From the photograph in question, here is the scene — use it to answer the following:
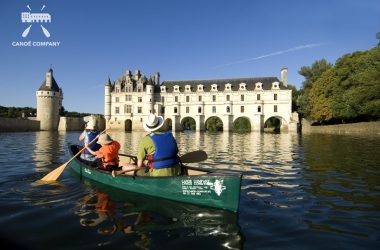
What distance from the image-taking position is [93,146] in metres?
11.0

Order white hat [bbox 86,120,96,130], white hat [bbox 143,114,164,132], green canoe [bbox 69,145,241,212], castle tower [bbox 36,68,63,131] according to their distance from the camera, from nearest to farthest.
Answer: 1. green canoe [bbox 69,145,241,212]
2. white hat [bbox 143,114,164,132]
3. white hat [bbox 86,120,96,130]
4. castle tower [bbox 36,68,63,131]

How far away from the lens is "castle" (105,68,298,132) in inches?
2287

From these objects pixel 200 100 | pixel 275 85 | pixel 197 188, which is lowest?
pixel 197 188

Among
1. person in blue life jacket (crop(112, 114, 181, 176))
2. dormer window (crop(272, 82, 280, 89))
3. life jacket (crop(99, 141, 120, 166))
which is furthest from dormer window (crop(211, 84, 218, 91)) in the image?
person in blue life jacket (crop(112, 114, 181, 176))

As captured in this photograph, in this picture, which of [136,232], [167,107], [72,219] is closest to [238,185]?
[136,232]

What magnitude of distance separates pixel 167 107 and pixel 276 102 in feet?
73.9

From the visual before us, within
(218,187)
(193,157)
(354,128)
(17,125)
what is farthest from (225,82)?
(218,187)

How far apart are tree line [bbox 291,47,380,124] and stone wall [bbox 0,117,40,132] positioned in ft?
176

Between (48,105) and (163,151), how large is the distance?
6542cm

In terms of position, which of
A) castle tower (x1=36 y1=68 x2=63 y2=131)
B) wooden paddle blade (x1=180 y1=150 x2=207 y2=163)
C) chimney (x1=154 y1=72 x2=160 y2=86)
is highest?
chimney (x1=154 y1=72 x2=160 y2=86)

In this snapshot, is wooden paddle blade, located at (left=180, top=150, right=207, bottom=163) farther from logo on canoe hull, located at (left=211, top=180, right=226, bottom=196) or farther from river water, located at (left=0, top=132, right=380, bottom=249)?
logo on canoe hull, located at (left=211, top=180, right=226, bottom=196)

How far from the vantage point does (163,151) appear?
22.0 ft

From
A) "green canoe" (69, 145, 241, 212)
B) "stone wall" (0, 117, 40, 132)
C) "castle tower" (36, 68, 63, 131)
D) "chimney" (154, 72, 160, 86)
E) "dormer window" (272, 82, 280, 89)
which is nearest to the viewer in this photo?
"green canoe" (69, 145, 241, 212)

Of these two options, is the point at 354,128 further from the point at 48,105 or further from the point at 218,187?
the point at 48,105
